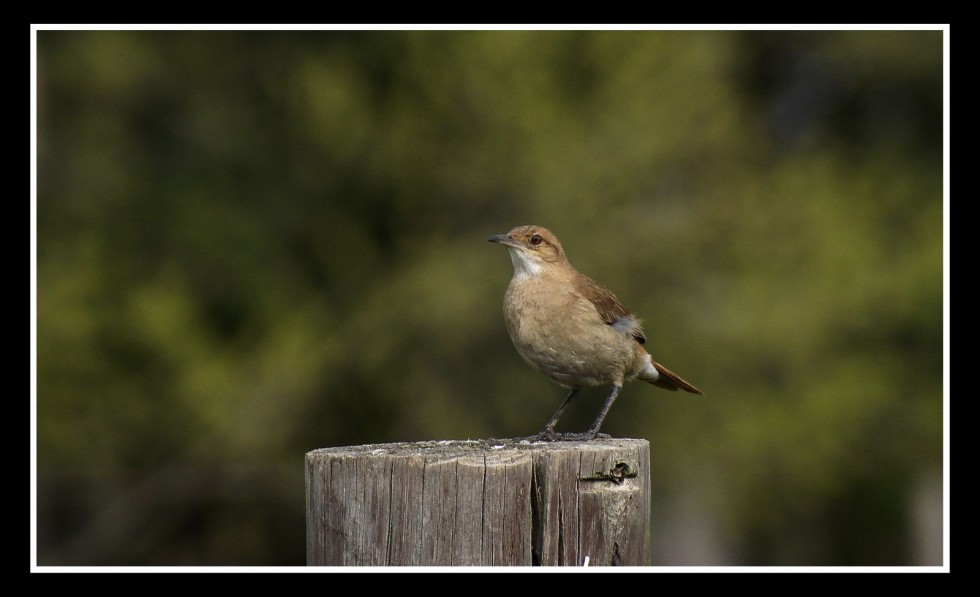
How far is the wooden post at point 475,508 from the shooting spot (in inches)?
181

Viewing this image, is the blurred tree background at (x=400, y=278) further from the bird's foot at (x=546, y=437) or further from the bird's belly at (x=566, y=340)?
the bird's foot at (x=546, y=437)

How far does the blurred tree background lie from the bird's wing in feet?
21.6

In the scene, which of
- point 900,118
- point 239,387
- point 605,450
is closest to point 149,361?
point 239,387

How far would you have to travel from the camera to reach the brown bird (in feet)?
21.4

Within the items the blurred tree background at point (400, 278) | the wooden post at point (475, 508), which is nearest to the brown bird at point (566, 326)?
→ the wooden post at point (475, 508)

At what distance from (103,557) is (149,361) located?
7.51 ft

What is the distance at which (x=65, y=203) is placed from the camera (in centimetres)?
1444

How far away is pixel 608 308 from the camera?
22.4 feet

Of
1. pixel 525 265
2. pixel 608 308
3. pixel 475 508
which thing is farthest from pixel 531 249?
pixel 475 508

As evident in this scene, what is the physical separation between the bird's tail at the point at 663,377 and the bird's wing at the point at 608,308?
0.17 metres

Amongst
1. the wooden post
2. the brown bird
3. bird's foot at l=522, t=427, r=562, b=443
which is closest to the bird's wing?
the brown bird

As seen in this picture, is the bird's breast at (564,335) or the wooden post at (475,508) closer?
the wooden post at (475,508)

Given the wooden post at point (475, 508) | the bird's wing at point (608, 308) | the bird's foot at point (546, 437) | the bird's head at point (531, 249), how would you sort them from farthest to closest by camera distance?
the bird's head at point (531, 249) < the bird's wing at point (608, 308) < the bird's foot at point (546, 437) < the wooden post at point (475, 508)

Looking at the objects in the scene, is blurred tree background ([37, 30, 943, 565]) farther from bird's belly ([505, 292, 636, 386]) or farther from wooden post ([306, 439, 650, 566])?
wooden post ([306, 439, 650, 566])
